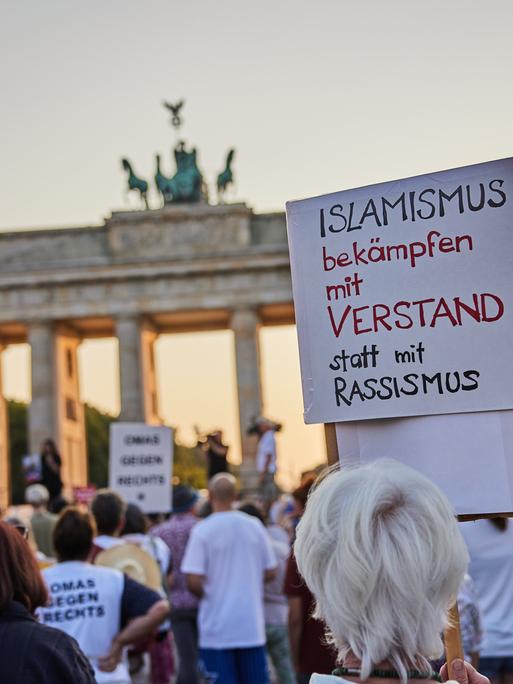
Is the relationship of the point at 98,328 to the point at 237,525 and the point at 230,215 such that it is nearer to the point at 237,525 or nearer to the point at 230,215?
the point at 230,215

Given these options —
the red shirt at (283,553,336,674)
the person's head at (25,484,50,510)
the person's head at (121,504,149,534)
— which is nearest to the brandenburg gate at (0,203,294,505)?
the person's head at (25,484,50,510)

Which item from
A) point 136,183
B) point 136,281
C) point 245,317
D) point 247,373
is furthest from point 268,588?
point 136,183

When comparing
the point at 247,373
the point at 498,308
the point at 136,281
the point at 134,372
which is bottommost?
the point at 498,308

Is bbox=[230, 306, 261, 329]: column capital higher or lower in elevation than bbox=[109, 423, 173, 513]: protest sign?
higher

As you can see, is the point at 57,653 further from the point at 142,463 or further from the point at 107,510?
the point at 142,463

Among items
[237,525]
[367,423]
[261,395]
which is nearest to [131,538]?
[237,525]

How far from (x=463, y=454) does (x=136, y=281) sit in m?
42.1

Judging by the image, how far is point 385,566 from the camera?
2.59 m

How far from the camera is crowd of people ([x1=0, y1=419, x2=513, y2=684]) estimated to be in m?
2.60

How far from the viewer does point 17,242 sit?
45.7 metres

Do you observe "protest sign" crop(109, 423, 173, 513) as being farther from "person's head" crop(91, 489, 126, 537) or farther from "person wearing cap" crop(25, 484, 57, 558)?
"person's head" crop(91, 489, 126, 537)

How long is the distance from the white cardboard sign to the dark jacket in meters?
1.05

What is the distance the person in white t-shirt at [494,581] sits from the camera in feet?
→ 20.9

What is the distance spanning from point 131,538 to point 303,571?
22.4ft
